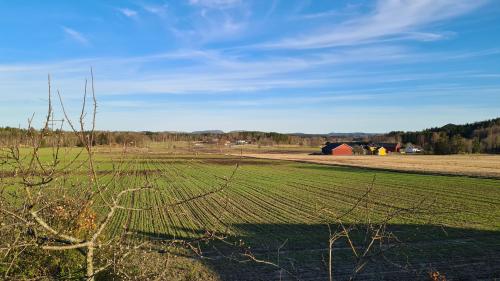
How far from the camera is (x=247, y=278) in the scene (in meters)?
13.7

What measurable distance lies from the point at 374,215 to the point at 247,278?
12.5m

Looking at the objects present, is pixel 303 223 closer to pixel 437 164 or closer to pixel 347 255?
A: pixel 347 255

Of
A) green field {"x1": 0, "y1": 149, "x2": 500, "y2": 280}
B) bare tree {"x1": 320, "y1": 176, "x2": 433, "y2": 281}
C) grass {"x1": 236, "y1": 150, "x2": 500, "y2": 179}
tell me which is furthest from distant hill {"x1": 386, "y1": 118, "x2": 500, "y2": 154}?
bare tree {"x1": 320, "y1": 176, "x2": 433, "y2": 281}

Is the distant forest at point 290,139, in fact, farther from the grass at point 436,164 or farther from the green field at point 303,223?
the grass at point 436,164

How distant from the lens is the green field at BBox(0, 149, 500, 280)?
330 inches

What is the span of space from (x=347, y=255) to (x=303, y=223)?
649 centimetres

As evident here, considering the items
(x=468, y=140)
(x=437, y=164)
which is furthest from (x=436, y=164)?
(x=468, y=140)

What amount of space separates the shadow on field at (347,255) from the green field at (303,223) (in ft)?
0.11

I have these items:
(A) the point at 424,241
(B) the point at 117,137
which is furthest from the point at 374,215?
(B) the point at 117,137

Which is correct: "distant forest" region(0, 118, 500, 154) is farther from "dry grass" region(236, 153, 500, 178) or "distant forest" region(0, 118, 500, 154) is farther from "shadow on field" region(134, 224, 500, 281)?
"dry grass" region(236, 153, 500, 178)

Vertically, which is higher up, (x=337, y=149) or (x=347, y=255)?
(x=337, y=149)

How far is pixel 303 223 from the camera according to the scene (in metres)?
22.6

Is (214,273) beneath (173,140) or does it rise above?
beneath

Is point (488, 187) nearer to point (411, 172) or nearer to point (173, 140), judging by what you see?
point (411, 172)
